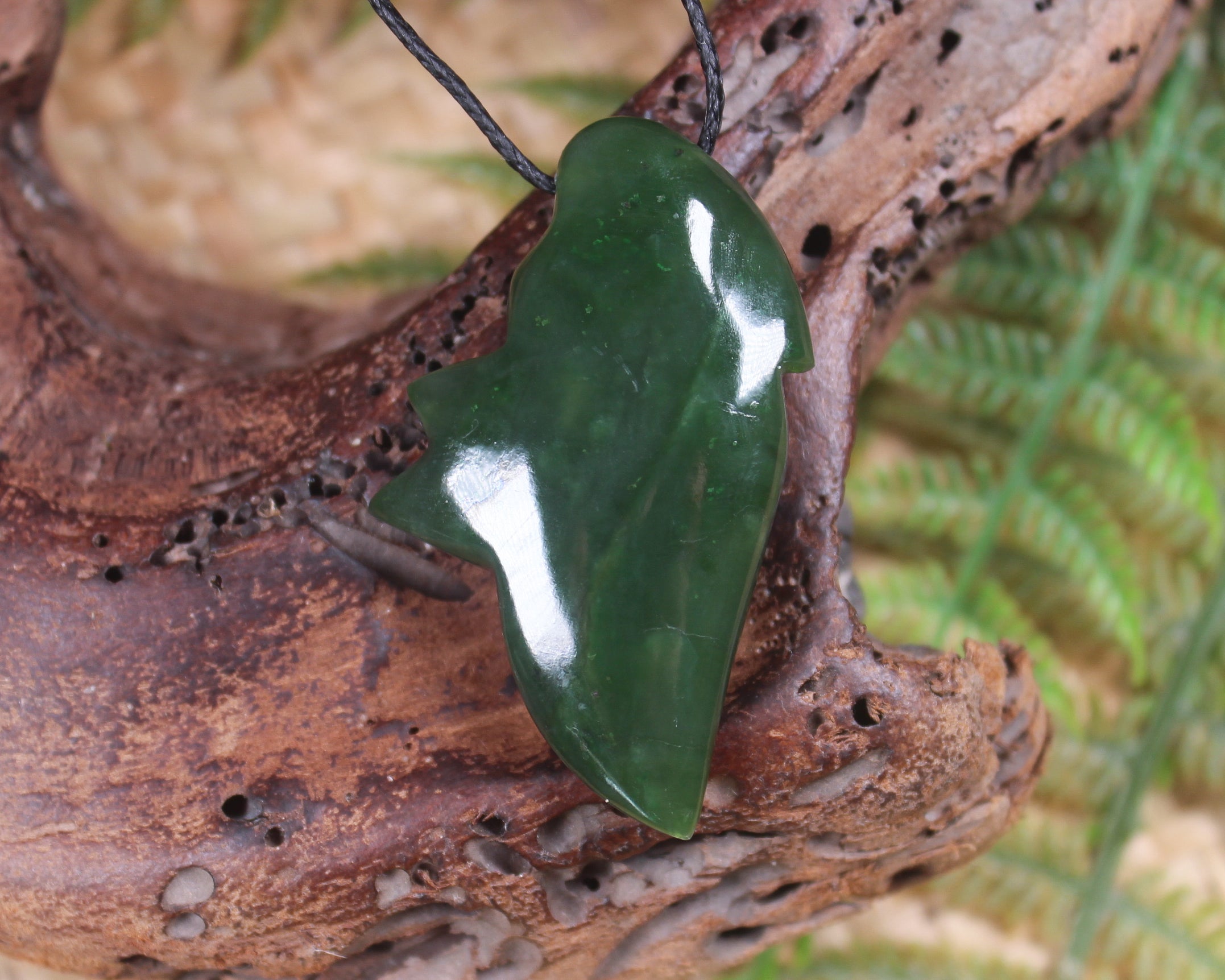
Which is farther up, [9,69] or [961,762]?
[9,69]

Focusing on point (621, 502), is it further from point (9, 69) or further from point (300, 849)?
point (9, 69)

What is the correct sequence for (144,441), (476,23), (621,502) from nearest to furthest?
(621,502) < (144,441) < (476,23)

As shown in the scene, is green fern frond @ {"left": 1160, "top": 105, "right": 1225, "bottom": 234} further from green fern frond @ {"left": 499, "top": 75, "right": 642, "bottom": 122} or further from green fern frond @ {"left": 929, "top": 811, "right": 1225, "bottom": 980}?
green fern frond @ {"left": 929, "top": 811, "right": 1225, "bottom": 980}

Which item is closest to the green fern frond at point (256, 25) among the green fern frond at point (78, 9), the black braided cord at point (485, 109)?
the green fern frond at point (78, 9)

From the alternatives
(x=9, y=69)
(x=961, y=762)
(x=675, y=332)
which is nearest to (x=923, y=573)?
(x=961, y=762)

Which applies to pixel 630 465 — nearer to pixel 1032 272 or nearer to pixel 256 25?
pixel 1032 272

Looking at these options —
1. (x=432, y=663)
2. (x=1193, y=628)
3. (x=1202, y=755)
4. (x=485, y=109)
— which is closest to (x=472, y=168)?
(x=485, y=109)
